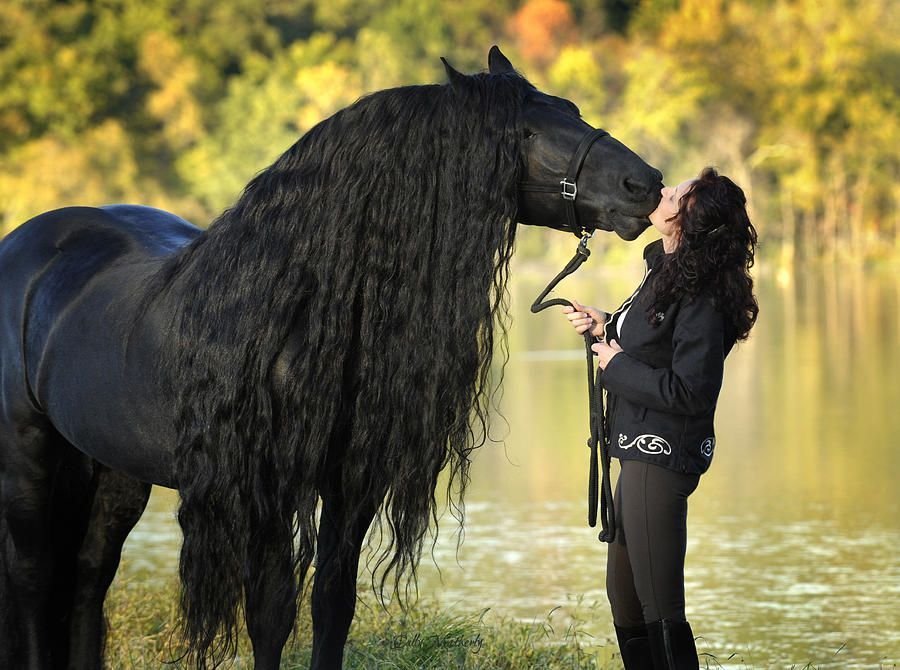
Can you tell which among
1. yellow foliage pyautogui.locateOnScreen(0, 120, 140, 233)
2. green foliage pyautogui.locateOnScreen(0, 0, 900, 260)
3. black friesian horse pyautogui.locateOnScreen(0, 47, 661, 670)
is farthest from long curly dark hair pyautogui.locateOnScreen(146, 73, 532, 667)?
yellow foliage pyautogui.locateOnScreen(0, 120, 140, 233)

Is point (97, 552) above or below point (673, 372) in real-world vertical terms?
below

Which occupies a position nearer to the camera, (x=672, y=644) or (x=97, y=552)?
Answer: (x=672, y=644)

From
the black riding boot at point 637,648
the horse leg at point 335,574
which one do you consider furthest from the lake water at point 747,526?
the horse leg at point 335,574

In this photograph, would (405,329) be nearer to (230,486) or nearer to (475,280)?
(475,280)

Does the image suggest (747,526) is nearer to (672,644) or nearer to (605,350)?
(672,644)

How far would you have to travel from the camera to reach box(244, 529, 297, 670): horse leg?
3.43 m

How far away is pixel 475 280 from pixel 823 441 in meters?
8.31

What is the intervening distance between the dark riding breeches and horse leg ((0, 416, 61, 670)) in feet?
5.05

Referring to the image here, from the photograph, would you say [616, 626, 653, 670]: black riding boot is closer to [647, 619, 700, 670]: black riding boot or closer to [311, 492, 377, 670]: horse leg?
[647, 619, 700, 670]: black riding boot

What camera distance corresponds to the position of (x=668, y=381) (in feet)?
12.6

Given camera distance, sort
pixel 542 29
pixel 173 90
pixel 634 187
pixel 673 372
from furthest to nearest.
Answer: pixel 542 29 → pixel 173 90 → pixel 673 372 → pixel 634 187

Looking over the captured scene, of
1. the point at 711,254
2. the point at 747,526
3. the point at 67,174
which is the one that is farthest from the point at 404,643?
the point at 67,174

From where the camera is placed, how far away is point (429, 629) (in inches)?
199

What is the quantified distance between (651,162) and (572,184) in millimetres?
52279
